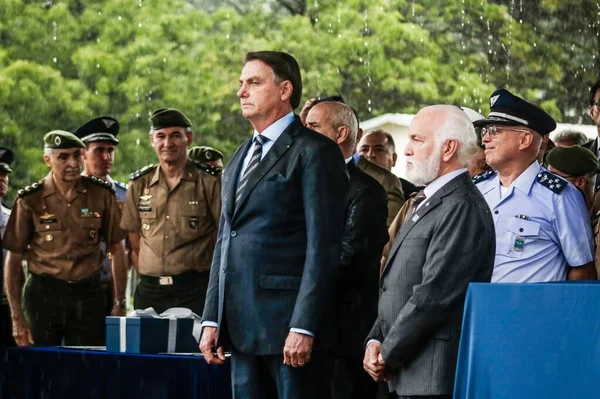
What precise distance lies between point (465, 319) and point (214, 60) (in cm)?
1908

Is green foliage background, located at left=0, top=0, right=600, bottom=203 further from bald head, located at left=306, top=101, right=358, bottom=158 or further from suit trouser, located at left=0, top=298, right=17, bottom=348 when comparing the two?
bald head, located at left=306, top=101, right=358, bottom=158

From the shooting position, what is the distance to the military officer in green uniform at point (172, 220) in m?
7.73

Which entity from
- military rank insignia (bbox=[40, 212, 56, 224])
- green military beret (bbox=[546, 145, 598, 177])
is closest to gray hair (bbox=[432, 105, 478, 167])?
green military beret (bbox=[546, 145, 598, 177])

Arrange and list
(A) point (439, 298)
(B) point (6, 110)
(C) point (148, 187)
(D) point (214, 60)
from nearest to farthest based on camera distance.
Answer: (A) point (439, 298), (C) point (148, 187), (B) point (6, 110), (D) point (214, 60)

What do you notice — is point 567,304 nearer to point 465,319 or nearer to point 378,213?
point 465,319

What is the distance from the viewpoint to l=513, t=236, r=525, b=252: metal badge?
5316mm

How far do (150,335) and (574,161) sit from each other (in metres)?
2.33

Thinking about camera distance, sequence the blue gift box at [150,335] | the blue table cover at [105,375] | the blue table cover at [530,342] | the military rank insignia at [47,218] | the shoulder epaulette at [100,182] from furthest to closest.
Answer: the shoulder epaulette at [100,182]
the military rank insignia at [47,218]
the blue gift box at [150,335]
the blue table cover at [105,375]
the blue table cover at [530,342]

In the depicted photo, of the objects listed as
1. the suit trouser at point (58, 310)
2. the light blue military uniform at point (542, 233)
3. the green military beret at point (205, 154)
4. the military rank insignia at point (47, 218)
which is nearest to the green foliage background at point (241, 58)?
the green military beret at point (205, 154)

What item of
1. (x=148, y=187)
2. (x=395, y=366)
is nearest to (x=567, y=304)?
(x=395, y=366)

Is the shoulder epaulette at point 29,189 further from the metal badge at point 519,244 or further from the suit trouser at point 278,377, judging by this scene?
the metal badge at point 519,244

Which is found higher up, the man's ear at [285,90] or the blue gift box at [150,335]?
the man's ear at [285,90]

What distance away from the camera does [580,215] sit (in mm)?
5340

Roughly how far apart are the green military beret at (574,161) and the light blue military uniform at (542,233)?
1.27 m
